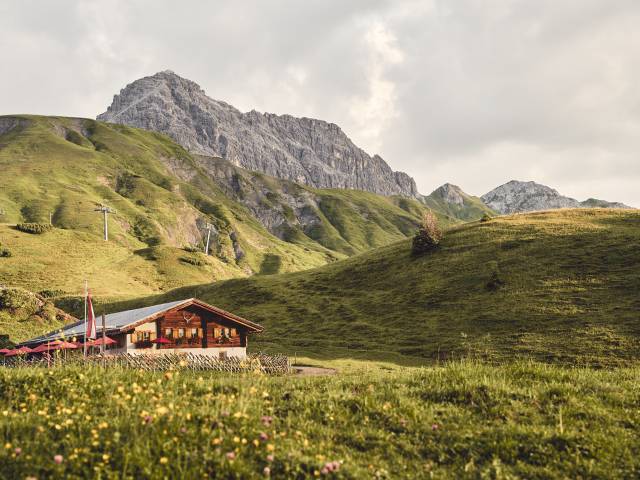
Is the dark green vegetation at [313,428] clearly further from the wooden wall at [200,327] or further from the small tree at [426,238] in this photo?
the small tree at [426,238]

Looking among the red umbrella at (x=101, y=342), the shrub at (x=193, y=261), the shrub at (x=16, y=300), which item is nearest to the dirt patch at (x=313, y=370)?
the red umbrella at (x=101, y=342)

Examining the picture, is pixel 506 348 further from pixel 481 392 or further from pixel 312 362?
pixel 481 392

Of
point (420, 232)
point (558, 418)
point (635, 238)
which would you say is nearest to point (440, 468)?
point (558, 418)

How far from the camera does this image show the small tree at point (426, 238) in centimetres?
9371

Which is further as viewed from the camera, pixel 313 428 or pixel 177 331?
pixel 177 331

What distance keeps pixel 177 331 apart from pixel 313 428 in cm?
4504

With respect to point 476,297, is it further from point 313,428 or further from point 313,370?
point 313,428

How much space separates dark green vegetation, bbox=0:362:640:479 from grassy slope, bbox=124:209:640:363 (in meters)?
35.8

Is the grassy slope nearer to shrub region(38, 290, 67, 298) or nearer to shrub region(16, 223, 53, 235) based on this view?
shrub region(38, 290, 67, 298)

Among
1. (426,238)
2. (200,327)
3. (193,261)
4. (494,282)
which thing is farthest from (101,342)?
(193,261)

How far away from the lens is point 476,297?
223 feet

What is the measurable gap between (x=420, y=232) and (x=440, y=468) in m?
89.1

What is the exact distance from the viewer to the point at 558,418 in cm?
933

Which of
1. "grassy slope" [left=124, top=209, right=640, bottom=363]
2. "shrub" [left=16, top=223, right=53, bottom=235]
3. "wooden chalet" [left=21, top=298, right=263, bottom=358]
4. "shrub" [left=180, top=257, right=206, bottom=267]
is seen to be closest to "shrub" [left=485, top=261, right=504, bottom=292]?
"grassy slope" [left=124, top=209, right=640, bottom=363]
